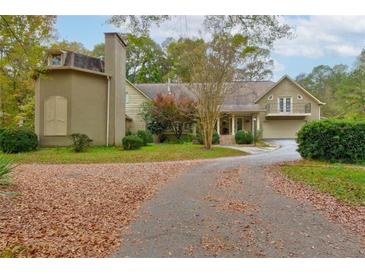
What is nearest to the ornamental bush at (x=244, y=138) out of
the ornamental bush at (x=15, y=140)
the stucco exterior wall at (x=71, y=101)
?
the stucco exterior wall at (x=71, y=101)

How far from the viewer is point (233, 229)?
4457mm

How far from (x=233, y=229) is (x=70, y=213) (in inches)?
107

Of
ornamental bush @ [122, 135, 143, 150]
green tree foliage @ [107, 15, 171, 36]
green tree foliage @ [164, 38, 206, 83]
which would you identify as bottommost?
→ ornamental bush @ [122, 135, 143, 150]

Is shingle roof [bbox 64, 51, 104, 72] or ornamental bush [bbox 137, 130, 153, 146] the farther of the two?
ornamental bush [bbox 137, 130, 153, 146]

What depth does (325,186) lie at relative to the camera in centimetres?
750

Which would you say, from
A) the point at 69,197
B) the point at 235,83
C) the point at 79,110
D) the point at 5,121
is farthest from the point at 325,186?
the point at 5,121

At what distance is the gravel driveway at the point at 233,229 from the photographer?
147 inches

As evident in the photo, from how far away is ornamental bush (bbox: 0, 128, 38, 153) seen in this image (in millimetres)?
15367

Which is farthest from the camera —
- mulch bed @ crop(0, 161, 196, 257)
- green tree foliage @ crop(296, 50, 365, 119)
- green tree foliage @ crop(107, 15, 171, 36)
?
green tree foliage @ crop(296, 50, 365, 119)

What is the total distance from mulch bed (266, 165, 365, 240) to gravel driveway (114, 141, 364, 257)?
0.70 feet

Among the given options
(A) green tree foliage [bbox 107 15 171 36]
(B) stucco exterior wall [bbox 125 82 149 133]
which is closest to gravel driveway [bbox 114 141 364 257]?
(A) green tree foliage [bbox 107 15 171 36]

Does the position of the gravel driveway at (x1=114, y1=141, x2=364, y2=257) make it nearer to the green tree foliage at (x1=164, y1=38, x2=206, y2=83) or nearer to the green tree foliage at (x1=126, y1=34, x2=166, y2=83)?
the green tree foliage at (x1=164, y1=38, x2=206, y2=83)
